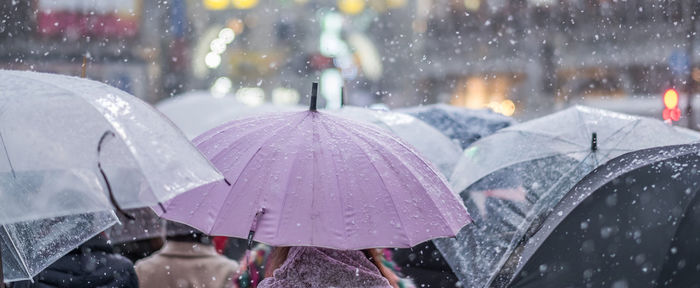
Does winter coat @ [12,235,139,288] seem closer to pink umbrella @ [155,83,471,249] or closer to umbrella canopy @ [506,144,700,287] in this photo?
pink umbrella @ [155,83,471,249]

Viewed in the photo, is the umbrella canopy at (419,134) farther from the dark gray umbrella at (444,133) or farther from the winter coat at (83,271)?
the winter coat at (83,271)

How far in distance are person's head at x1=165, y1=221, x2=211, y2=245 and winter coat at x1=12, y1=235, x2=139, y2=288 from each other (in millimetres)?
581

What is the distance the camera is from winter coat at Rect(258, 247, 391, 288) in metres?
3.62

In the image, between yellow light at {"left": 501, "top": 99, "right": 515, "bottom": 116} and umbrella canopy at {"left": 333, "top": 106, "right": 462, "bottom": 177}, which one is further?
yellow light at {"left": 501, "top": 99, "right": 515, "bottom": 116}

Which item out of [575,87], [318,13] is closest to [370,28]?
[318,13]

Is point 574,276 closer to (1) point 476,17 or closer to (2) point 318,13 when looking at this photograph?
(1) point 476,17

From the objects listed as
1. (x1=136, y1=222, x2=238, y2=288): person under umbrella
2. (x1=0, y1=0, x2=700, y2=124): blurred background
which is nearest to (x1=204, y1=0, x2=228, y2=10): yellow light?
(x1=0, y1=0, x2=700, y2=124): blurred background

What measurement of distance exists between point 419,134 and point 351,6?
53.3m

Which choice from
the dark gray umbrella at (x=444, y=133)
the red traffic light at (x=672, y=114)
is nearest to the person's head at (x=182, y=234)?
the dark gray umbrella at (x=444, y=133)

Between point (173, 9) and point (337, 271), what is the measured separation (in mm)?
36402

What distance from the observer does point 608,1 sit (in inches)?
1705

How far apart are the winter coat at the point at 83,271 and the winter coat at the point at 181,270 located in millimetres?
516

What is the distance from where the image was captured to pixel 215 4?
194 ft

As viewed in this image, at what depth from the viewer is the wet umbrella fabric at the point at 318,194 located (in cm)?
369
